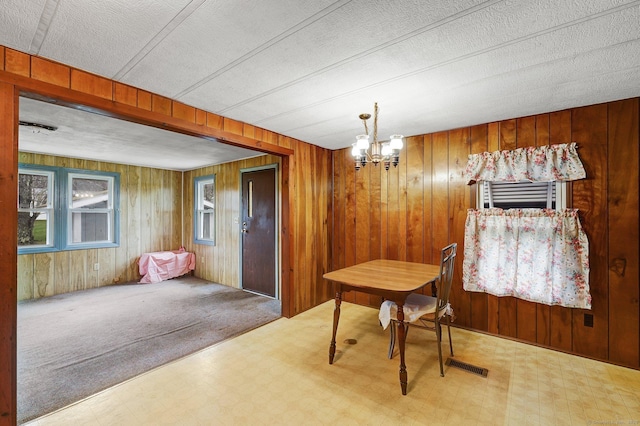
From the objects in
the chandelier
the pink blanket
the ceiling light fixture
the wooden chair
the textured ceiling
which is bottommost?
the pink blanket

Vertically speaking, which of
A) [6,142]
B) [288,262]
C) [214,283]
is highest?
[6,142]

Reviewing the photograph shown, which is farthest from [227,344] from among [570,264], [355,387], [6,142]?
[570,264]

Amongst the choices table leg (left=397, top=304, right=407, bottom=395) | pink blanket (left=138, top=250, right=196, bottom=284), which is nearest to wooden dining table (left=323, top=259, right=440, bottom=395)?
table leg (left=397, top=304, right=407, bottom=395)

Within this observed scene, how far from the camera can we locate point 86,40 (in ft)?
5.16

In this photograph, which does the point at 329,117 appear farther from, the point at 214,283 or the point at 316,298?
the point at 214,283

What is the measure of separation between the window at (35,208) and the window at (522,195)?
6298 millimetres

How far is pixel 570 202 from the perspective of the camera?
255cm

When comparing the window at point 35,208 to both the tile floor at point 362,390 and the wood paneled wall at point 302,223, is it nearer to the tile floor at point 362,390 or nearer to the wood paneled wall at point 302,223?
the wood paneled wall at point 302,223

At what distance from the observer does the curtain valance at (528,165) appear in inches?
99.2

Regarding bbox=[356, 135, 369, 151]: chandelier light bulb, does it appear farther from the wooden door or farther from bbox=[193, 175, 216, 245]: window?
bbox=[193, 175, 216, 245]: window

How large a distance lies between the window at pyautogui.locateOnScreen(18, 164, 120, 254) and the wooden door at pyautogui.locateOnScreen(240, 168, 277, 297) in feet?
8.40

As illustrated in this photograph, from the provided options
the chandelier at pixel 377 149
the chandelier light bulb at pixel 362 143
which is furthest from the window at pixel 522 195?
the chandelier light bulb at pixel 362 143

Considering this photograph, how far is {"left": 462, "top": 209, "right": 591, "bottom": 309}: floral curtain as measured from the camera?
2.49 meters

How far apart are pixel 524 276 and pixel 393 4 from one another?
2.72 metres
